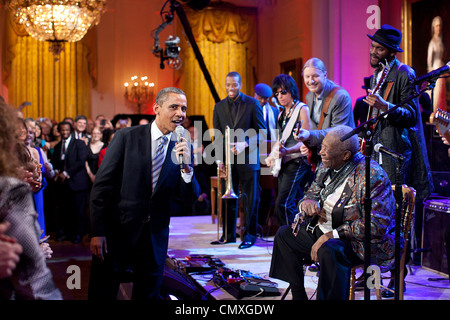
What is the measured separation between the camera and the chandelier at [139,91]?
12.1 metres

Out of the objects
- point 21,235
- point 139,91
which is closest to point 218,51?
point 139,91

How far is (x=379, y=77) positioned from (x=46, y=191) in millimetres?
4657

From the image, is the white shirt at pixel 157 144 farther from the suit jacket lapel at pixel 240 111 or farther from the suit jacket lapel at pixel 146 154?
the suit jacket lapel at pixel 240 111

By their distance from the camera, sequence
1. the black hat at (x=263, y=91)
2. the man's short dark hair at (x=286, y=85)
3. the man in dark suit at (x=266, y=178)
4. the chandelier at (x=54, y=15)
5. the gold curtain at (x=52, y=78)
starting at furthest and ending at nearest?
the gold curtain at (x=52, y=78) < the chandelier at (x=54, y=15) < the black hat at (x=263, y=91) < the man in dark suit at (x=266, y=178) < the man's short dark hair at (x=286, y=85)

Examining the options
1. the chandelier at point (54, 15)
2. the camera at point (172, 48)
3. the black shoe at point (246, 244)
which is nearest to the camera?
the black shoe at point (246, 244)

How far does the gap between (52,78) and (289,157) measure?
914 cm

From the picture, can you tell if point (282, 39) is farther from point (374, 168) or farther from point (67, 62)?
point (374, 168)

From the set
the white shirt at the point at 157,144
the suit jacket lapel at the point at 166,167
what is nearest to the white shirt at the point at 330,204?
the white shirt at the point at 157,144

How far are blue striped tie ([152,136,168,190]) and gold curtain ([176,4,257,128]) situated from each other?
370 inches

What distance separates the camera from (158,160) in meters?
3.08

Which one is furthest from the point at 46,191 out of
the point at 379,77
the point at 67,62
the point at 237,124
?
the point at 67,62

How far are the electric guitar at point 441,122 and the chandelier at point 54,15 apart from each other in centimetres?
656

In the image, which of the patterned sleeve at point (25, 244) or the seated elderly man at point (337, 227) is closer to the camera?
the patterned sleeve at point (25, 244)
